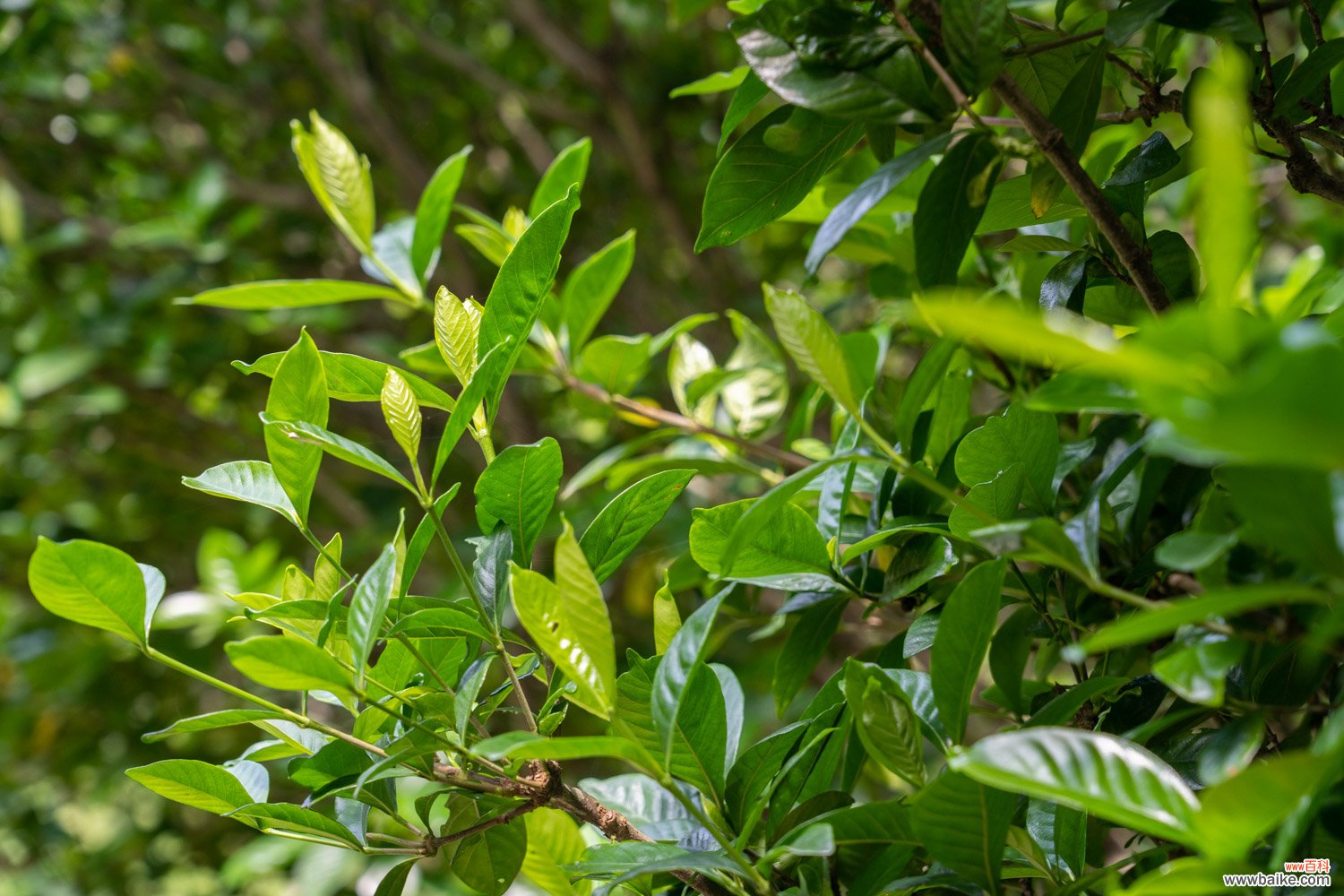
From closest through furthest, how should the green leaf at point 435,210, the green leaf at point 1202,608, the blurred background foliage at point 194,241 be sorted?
the green leaf at point 1202,608 → the green leaf at point 435,210 → the blurred background foliage at point 194,241

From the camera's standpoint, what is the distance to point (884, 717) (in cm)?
34

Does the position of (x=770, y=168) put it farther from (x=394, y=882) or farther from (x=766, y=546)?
(x=394, y=882)

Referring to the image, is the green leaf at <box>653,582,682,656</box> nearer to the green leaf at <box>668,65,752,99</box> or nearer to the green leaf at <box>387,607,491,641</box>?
the green leaf at <box>387,607,491,641</box>

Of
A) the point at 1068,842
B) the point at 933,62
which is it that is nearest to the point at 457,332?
the point at 933,62

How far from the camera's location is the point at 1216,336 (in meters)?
0.20

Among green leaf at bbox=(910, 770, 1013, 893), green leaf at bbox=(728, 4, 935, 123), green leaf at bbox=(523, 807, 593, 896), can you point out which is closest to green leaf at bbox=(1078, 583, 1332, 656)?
green leaf at bbox=(910, 770, 1013, 893)

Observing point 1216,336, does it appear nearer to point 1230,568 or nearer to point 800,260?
point 1230,568

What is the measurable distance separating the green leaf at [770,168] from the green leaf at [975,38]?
0.07 m

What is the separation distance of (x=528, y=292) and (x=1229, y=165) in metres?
0.26

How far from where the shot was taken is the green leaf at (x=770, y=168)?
0.41 metres

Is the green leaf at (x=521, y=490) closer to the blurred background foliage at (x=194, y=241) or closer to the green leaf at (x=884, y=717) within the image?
the green leaf at (x=884, y=717)

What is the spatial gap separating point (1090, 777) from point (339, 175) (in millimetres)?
583

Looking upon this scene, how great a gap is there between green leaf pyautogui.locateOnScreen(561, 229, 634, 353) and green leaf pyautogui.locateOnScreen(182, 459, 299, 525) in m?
0.30

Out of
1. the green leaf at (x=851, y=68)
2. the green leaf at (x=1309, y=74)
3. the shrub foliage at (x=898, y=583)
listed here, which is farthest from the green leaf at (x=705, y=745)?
the green leaf at (x=1309, y=74)
